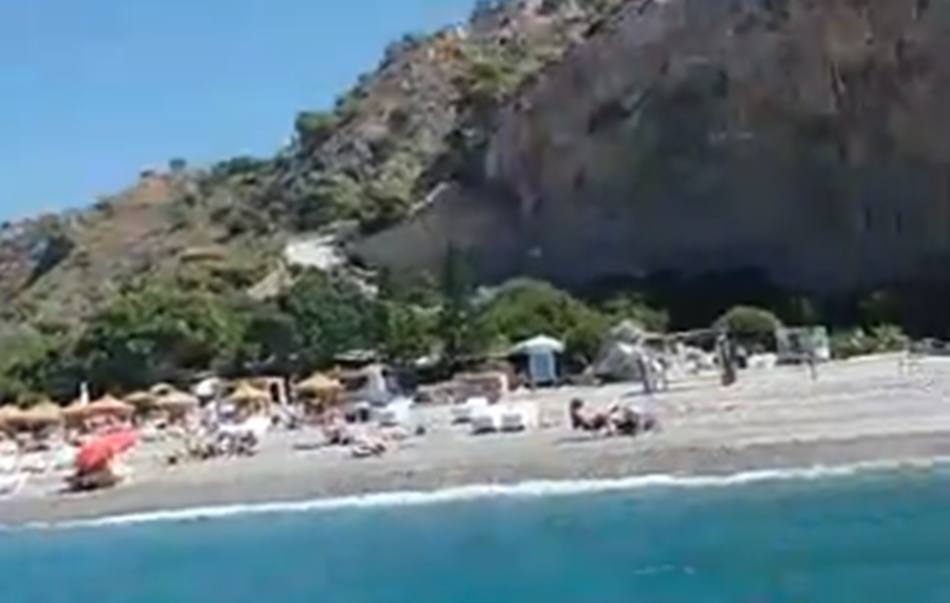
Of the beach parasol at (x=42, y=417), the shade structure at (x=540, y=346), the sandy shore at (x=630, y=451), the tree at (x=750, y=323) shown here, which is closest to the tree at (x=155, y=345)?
the beach parasol at (x=42, y=417)

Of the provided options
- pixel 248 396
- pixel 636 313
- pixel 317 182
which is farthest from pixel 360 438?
pixel 317 182

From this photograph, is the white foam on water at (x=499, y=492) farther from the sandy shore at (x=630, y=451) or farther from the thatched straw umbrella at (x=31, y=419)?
the thatched straw umbrella at (x=31, y=419)

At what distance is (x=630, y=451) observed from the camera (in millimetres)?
33281

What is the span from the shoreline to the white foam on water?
75mm

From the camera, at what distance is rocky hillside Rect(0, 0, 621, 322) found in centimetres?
8169

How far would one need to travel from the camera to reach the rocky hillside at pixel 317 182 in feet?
268

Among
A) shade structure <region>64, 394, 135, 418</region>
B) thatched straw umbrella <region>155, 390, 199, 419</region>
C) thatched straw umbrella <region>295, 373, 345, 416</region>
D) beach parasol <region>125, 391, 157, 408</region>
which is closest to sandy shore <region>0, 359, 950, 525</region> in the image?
thatched straw umbrella <region>295, 373, 345, 416</region>

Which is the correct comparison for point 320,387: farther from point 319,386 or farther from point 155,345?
point 155,345

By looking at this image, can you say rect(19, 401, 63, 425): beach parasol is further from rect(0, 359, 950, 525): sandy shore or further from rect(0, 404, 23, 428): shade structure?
rect(0, 359, 950, 525): sandy shore

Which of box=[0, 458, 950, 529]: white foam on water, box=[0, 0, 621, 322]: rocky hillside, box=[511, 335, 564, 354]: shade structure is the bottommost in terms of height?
box=[0, 458, 950, 529]: white foam on water

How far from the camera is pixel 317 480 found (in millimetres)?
35812

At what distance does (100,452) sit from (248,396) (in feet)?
35.7

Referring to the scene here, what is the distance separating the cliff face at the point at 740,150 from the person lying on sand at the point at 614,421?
23.6m

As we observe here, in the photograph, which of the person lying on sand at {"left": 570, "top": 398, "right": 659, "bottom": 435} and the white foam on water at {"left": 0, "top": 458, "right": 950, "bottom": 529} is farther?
the person lying on sand at {"left": 570, "top": 398, "right": 659, "bottom": 435}
